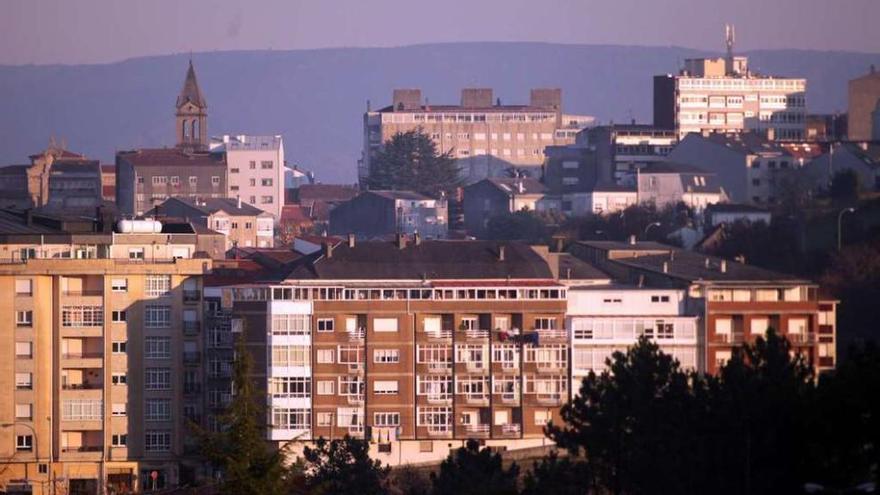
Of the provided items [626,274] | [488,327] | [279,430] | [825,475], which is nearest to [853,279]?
[626,274]

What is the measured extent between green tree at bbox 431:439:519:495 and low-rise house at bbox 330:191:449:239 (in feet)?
169

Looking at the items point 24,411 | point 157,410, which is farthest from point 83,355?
point 157,410

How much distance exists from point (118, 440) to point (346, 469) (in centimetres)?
905

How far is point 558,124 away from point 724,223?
178 feet

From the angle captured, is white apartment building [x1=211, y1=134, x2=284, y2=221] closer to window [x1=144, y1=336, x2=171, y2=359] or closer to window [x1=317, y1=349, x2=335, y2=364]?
window [x1=144, y1=336, x2=171, y2=359]

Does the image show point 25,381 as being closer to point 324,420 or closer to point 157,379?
point 157,379

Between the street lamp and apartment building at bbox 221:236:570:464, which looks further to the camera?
the street lamp

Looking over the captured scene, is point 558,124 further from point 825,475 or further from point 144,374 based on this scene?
point 825,475

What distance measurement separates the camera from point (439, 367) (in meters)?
47.9

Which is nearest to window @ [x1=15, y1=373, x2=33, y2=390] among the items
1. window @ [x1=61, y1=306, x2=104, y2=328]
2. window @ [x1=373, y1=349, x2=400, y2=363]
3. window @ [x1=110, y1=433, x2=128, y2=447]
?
window @ [x1=61, y1=306, x2=104, y2=328]

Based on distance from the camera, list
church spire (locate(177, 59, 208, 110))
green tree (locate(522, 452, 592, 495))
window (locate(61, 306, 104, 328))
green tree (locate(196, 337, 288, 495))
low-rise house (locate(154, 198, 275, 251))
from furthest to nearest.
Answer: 1. church spire (locate(177, 59, 208, 110))
2. low-rise house (locate(154, 198, 275, 251))
3. window (locate(61, 306, 104, 328))
4. green tree (locate(522, 452, 592, 495))
5. green tree (locate(196, 337, 288, 495))

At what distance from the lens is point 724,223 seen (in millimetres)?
68000

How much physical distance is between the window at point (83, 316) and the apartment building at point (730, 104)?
167 ft

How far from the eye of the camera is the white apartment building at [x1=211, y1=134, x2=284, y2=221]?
366ft
